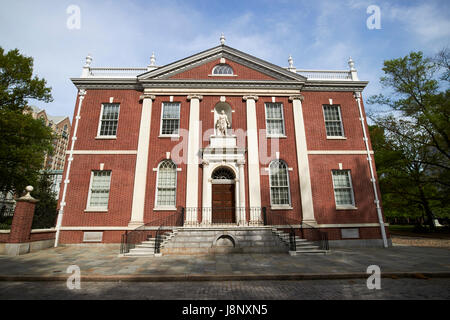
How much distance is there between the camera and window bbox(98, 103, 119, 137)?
49.6 ft

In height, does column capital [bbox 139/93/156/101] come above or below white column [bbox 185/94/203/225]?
above

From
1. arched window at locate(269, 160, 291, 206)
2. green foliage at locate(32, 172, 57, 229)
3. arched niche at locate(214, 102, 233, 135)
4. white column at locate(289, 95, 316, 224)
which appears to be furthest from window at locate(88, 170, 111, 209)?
green foliage at locate(32, 172, 57, 229)

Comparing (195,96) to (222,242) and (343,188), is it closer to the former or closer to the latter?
(222,242)

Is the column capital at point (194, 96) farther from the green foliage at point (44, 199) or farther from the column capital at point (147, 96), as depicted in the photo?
the green foliage at point (44, 199)

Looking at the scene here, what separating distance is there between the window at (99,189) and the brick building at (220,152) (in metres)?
0.06

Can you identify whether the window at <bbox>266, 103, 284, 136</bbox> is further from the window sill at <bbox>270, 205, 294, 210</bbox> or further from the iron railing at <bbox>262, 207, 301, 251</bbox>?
the iron railing at <bbox>262, 207, 301, 251</bbox>

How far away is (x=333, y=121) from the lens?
51.7ft

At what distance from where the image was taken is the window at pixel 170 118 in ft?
49.4

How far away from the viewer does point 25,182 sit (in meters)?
19.5

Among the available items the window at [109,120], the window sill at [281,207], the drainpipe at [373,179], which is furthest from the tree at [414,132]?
the window at [109,120]

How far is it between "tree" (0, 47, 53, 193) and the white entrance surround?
49.9 feet
